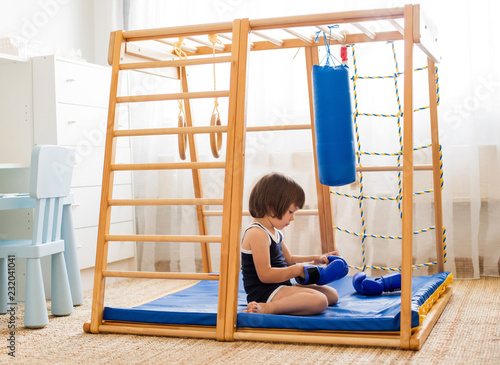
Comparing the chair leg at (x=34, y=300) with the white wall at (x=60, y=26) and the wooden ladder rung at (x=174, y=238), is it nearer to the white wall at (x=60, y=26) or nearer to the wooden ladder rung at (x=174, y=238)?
the wooden ladder rung at (x=174, y=238)

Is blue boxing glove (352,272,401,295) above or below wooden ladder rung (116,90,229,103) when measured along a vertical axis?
below

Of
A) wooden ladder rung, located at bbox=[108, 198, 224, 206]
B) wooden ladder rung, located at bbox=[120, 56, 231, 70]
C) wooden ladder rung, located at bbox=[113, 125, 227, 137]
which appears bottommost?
wooden ladder rung, located at bbox=[108, 198, 224, 206]

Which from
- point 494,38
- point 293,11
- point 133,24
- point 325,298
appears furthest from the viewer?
point 133,24

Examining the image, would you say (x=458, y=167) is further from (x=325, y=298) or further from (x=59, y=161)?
(x=59, y=161)

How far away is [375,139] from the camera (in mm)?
3615

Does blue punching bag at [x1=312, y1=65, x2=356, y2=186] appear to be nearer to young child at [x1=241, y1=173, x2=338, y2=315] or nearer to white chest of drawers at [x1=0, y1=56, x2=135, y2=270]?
young child at [x1=241, y1=173, x2=338, y2=315]

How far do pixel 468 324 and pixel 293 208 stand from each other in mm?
814

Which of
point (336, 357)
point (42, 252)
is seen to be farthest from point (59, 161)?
point (336, 357)

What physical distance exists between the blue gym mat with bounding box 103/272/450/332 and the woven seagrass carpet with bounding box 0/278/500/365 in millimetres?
85

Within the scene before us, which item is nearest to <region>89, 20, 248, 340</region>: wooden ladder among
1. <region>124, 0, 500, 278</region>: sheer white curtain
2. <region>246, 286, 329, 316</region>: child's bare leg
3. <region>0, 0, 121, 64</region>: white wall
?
<region>246, 286, 329, 316</region>: child's bare leg

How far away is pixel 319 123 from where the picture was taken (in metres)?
Answer: 2.41

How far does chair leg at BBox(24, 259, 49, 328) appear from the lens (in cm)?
257

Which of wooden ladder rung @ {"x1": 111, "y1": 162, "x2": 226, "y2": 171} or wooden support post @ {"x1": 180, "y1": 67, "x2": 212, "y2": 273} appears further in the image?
wooden support post @ {"x1": 180, "y1": 67, "x2": 212, "y2": 273}

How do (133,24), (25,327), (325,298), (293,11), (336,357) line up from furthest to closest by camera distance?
(133,24) → (293,11) → (25,327) → (325,298) → (336,357)
